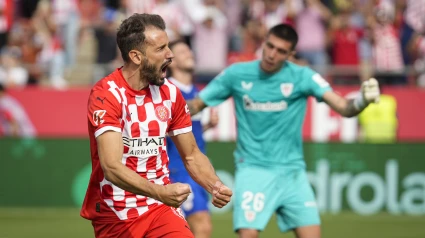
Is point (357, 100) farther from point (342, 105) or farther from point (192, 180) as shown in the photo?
point (192, 180)

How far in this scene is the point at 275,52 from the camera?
29.5ft

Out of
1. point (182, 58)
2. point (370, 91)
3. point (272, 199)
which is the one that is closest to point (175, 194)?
point (370, 91)

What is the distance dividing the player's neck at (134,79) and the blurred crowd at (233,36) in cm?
1105

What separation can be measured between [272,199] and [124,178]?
9.84ft

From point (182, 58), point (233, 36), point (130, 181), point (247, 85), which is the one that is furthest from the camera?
point (233, 36)

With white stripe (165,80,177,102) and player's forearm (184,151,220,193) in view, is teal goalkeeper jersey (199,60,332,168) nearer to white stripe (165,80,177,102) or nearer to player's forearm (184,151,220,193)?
player's forearm (184,151,220,193)

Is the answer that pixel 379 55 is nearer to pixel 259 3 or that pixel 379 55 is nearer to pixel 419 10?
pixel 419 10

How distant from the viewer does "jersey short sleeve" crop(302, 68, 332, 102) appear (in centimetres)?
887

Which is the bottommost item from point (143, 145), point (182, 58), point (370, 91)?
point (143, 145)

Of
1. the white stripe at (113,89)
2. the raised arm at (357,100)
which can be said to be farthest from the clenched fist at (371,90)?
the white stripe at (113,89)

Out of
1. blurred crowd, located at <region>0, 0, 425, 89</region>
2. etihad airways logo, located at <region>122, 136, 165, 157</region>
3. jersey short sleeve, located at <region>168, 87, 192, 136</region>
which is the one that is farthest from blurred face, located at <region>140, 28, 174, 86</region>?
blurred crowd, located at <region>0, 0, 425, 89</region>

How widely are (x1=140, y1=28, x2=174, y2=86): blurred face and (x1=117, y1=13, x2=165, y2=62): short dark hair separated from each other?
Result: 0.04 metres

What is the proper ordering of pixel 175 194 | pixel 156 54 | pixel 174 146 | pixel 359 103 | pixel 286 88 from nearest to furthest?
pixel 175 194
pixel 156 54
pixel 359 103
pixel 286 88
pixel 174 146

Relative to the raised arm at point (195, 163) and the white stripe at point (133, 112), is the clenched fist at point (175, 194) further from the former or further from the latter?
the white stripe at point (133, 112)
